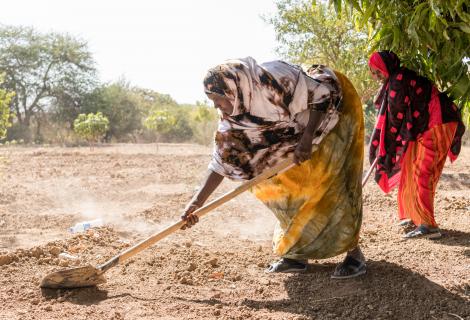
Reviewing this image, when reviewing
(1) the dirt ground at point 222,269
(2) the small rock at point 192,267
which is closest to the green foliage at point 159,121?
(1) the dirt ground at point 222,269

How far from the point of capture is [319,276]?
367cm

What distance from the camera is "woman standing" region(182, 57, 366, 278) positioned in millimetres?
3252

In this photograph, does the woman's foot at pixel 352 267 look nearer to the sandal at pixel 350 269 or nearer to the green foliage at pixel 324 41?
the sandal at pixel 350 269

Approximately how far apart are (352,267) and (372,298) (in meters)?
0.38

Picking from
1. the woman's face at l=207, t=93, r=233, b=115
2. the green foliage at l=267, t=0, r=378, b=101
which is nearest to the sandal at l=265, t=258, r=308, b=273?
the woman's face at l=207, t=93, r=233, b=115

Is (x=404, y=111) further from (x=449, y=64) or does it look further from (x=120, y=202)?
(x=120, y=202)

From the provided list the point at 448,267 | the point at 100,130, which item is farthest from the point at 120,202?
the point at 100,130

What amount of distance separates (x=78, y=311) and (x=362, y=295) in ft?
5.56

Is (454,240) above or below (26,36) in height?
below

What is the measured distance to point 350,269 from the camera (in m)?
3.56

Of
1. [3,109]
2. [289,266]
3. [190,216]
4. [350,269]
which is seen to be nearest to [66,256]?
[190,216]

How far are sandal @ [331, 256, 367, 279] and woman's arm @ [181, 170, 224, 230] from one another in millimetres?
992

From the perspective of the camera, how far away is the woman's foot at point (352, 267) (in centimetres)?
354

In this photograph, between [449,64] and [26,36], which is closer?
[449,64]
